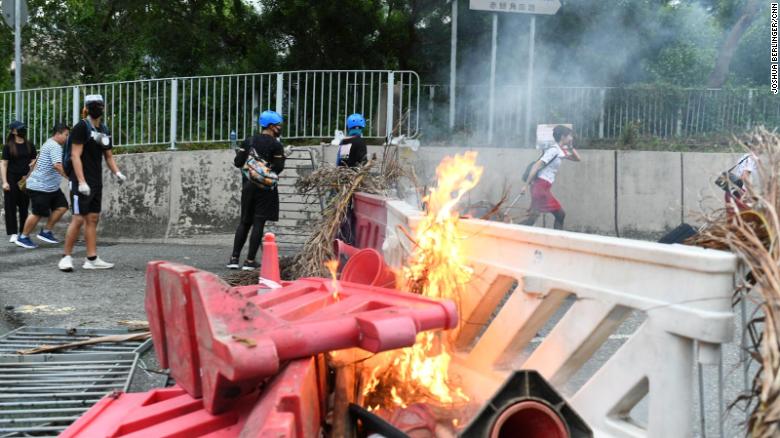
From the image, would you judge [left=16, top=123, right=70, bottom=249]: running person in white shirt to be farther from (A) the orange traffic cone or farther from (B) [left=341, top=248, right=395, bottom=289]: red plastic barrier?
(B) [left=341, top=248, right=395, bottom=289]: red plastic barrier

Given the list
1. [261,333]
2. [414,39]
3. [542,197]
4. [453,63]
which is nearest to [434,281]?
[261,333]

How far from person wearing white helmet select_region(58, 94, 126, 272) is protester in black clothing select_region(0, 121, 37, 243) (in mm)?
3212

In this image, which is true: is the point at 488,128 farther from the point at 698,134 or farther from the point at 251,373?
the point at 251,373

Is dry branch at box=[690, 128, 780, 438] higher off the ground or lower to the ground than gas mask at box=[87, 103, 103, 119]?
lower

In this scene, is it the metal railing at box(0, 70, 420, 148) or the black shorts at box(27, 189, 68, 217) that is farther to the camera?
the metal railing at box(0, 70, 420, 148)

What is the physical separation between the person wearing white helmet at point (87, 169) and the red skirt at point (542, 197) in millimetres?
5250

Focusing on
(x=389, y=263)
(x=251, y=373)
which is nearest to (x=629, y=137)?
(x=389, y=263)

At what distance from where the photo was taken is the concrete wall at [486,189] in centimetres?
1193

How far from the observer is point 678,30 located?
1877 cm

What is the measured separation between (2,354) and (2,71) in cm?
2294

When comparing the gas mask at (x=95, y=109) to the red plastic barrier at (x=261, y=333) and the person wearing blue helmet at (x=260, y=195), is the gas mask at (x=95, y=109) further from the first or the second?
the red plastic barrier at (x=261, y=333)

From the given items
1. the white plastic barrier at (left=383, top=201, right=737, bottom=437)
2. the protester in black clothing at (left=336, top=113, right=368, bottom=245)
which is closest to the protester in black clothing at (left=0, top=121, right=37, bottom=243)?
the protester in black clothing at (left=336, top=113, right=368, bottom=245)

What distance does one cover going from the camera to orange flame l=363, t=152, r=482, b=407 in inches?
130

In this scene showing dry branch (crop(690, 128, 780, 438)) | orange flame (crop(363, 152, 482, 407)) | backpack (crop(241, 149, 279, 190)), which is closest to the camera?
dry branch (crop(690, 128, 780, 438))
